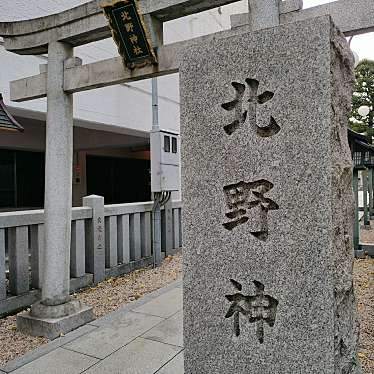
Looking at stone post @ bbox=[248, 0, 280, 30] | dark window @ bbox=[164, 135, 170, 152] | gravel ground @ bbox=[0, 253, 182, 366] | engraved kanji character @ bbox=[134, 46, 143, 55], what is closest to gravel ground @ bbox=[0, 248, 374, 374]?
gravel ground @ bbox=[0, 253, 182, 366]

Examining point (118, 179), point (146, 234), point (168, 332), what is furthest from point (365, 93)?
point (168, 332)

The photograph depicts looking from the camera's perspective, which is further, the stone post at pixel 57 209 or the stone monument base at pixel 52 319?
the stone post at pixel 57 209

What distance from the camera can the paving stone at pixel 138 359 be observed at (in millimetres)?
3238

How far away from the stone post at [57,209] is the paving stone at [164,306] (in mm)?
839

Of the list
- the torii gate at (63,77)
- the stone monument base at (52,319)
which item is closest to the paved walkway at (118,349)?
the stone monument base at (52,319)

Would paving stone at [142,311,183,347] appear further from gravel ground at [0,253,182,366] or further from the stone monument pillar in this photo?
the stone monument pillar

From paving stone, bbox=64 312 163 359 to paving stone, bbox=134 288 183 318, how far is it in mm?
164

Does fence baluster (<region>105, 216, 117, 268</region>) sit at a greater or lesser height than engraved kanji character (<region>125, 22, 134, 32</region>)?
lesser

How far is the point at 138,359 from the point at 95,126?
21.3ft

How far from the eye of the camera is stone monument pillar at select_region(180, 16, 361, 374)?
6.63 feet

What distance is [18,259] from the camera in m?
4.89

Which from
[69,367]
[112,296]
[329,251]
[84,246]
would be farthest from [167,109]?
[329,251]

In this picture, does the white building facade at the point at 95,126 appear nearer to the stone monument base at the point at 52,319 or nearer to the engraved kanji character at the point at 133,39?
the engraved kanji character at the point at 133,39

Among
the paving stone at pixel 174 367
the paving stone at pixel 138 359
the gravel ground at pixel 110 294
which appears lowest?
the gravel ground at pixel 110 294
